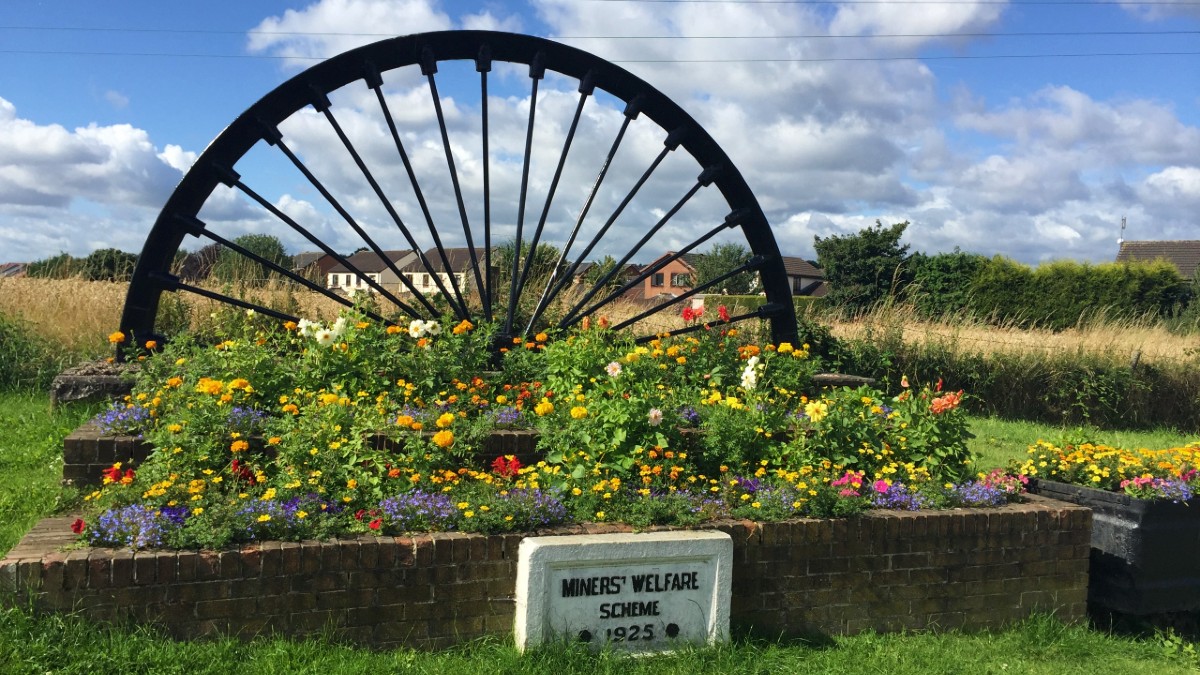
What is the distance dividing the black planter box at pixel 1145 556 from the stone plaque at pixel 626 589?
7.68ft

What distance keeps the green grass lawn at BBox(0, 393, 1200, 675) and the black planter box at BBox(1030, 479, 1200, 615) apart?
21cm

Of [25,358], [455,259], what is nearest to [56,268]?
[25,358]

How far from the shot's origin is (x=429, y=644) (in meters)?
3.69

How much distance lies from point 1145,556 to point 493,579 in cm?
344

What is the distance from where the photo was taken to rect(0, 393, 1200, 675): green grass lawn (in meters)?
→ 3.19

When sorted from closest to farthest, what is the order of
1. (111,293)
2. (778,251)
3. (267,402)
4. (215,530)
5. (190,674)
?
(190,674)
(215,530)
(267,402)
(778,251)
(111,293)

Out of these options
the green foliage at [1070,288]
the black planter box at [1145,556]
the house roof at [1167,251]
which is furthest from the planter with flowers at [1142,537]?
the house roof at [1167,251]

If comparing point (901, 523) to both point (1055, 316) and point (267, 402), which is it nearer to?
point (267, 402)

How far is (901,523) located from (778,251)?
4.33m

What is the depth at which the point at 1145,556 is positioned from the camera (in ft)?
15.8

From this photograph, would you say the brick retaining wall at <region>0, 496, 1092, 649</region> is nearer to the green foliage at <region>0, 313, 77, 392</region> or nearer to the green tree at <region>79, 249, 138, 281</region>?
the green foliage at <region>0, 313, 77, 392</region>

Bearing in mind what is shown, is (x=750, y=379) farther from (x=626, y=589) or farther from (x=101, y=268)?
(x=101, y=268)

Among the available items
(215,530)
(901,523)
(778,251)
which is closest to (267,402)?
(215,530)

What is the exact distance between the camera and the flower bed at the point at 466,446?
388 centimetres
